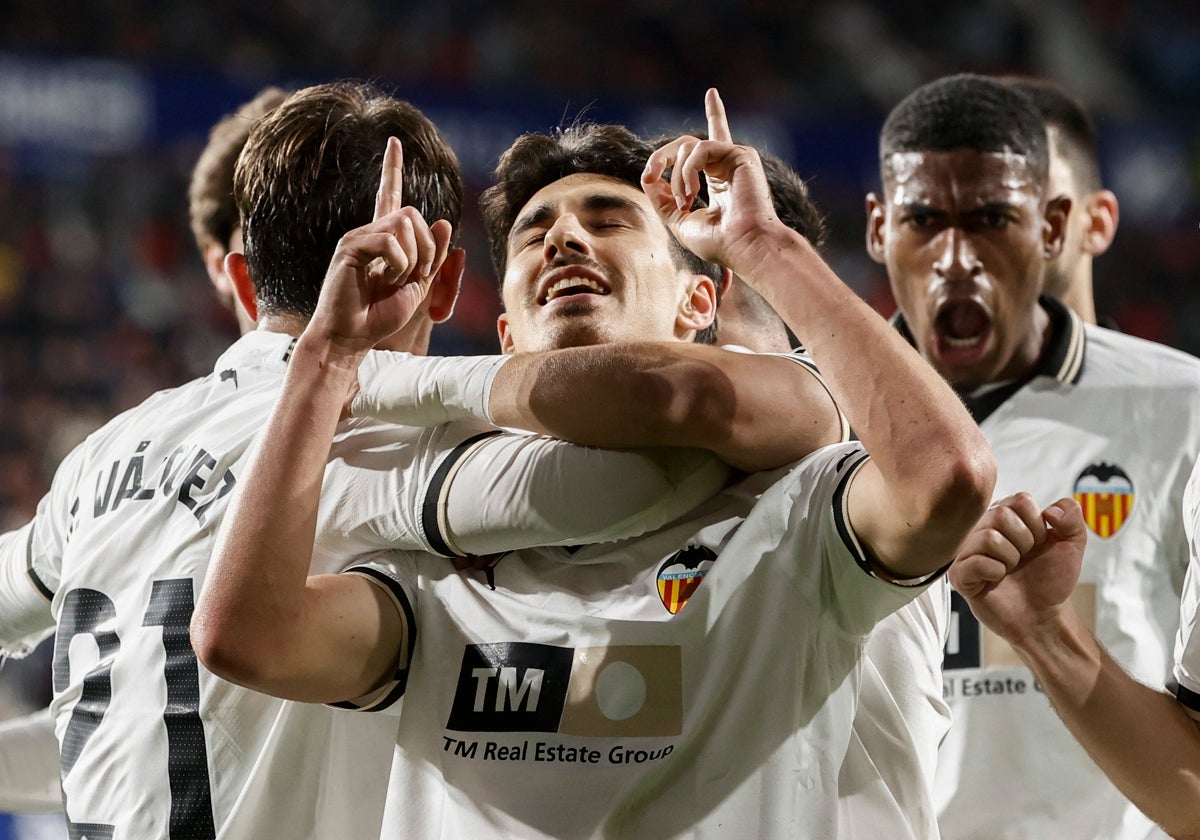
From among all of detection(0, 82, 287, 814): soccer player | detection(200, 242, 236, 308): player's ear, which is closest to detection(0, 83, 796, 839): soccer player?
detection(0, 82, 287, 814): soccer player

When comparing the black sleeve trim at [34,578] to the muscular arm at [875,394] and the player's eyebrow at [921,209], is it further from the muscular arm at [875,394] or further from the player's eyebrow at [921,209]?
the player's eyebrow at [921,209]

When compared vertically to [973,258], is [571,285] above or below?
above

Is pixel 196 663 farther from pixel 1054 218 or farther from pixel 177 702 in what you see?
pixel 1054 218

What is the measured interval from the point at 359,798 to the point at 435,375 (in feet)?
2.38

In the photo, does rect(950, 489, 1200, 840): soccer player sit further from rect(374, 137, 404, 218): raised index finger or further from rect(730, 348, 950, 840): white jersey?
rect(374, 137, 404, 218): raised index finger

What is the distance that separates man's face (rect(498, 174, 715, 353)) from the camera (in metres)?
2.47

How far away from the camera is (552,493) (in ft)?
6.64

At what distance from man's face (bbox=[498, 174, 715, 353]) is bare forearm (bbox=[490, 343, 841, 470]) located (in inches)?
13.9

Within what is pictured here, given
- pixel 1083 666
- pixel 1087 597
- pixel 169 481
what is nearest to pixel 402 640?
pixel 169 481

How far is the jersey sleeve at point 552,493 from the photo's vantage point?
2.03m

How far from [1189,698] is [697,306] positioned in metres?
1.09

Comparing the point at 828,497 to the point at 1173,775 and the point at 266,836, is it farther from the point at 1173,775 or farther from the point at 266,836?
the point at 266,836

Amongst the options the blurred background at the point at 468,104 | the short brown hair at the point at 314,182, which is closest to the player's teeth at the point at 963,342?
the short brown hair at the point at 314,182

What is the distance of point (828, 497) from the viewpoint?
79.6 inches
